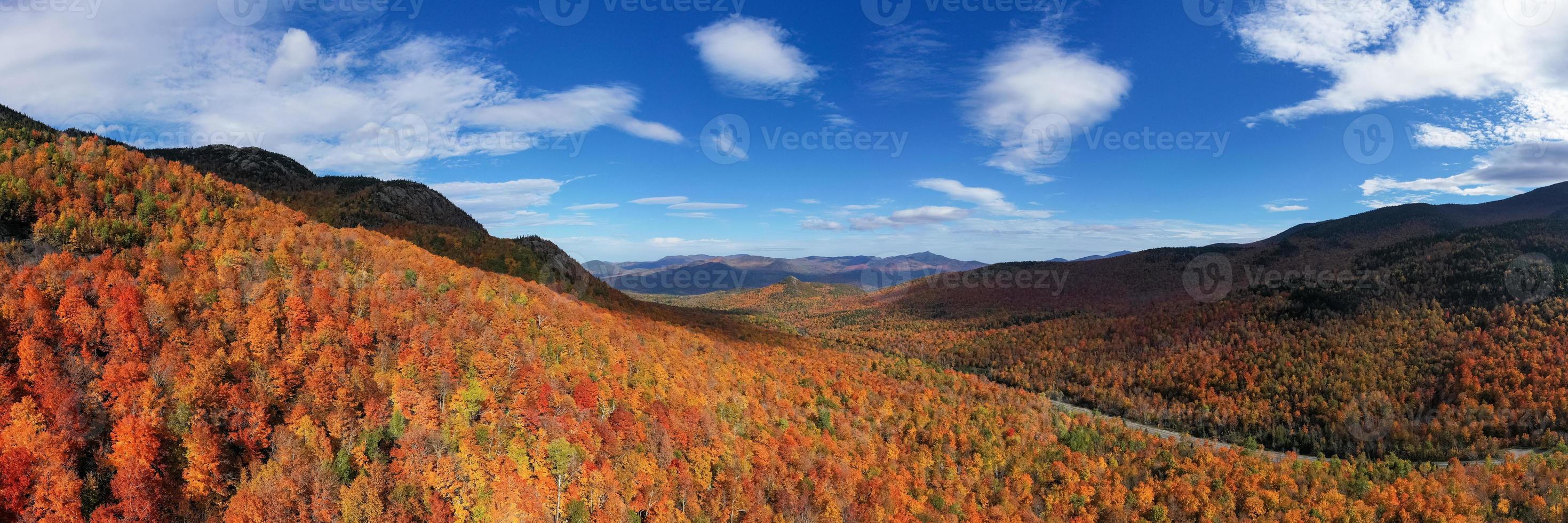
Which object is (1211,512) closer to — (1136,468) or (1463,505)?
(1136,468)

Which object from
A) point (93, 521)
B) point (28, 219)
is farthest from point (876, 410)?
point (28, 219)
